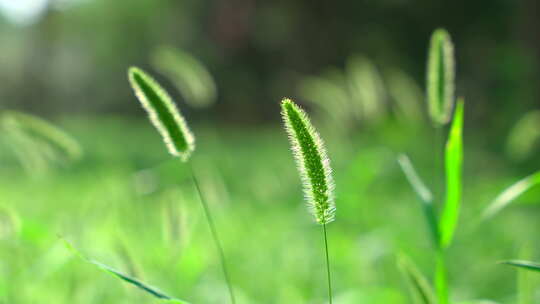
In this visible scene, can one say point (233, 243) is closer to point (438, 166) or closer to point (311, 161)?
point (438, 166)

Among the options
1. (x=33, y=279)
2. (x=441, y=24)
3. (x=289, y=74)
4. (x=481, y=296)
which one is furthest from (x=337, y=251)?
(x=289, y=74)

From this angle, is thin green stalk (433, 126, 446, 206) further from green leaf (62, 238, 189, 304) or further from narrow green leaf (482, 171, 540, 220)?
green leaf (62, 238, 189, 304)

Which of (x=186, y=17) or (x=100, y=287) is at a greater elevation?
(x=186, y=17)

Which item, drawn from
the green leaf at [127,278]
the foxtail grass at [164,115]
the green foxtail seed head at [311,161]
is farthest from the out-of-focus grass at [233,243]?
the green foxtail seed head at [311,161]

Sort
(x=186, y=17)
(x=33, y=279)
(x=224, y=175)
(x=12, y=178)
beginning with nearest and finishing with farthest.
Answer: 1. (x=33, y=279)
2. (x=12, y=178)
3. (x=224, y=175)
4. (x=186, y=17)

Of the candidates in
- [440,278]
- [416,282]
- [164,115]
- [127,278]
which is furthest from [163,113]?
[440,278]

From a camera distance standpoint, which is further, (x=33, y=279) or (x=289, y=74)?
(x=289, y=74)

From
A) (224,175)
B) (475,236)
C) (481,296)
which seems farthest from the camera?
(224,175)

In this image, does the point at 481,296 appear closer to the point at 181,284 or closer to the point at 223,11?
the point at 181,284
